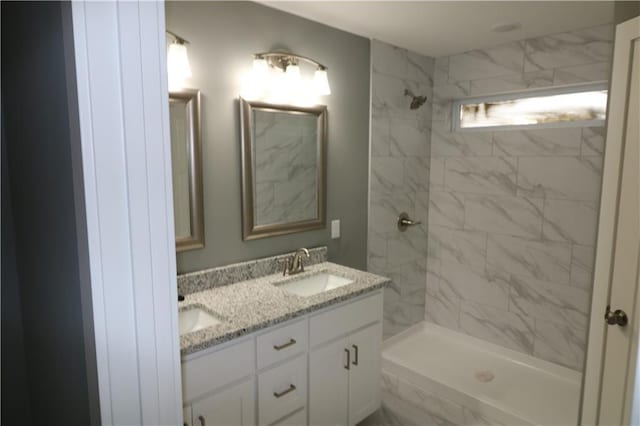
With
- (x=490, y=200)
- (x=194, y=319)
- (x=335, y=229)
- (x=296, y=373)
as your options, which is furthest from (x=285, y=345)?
(x=490, y=200)

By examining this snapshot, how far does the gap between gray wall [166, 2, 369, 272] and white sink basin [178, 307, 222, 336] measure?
0.82 feet

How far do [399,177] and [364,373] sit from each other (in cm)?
152

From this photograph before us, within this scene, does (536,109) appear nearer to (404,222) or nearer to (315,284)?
(404,222)

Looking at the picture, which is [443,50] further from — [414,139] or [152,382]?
[152,382]

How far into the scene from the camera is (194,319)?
73.9 inches

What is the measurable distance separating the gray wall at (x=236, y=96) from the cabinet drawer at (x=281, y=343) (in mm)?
586

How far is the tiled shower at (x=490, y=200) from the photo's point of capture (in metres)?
2.74

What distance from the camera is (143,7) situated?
68 cm

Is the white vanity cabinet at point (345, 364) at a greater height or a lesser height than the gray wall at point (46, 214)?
lesser

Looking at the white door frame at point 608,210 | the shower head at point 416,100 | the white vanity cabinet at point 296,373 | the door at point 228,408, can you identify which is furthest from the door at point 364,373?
the shower head at point 416,100

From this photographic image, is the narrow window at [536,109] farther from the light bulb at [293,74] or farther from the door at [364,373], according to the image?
the door at [364,373]

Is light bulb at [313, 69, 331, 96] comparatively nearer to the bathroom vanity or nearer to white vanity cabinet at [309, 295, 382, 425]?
the bathroom vanity

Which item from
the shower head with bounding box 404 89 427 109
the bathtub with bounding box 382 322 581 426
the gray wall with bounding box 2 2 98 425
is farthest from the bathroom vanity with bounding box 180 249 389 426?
the shower head with bounding box 404 89 427 109

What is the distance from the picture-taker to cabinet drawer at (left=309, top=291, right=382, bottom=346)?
1.93 meters
